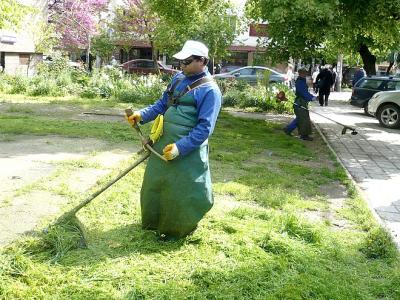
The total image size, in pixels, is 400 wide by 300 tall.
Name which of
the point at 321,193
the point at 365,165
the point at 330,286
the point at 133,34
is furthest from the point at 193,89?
the point at 133,34

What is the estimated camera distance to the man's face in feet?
14.1

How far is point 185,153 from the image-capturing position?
422 centimetres

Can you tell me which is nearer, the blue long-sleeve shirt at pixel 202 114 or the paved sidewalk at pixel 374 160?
the blue long-sleeve shirt at pixel 202 114

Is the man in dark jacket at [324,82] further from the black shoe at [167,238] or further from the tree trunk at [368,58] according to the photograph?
the black shoe at [167,238]

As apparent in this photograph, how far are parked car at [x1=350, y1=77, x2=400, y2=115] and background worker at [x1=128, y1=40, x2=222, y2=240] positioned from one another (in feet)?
48.4

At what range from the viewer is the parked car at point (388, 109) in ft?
48.2

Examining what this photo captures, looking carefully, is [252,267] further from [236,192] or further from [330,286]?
[236,192]

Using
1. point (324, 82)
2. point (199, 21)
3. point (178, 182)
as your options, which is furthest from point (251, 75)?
point (178, 182)

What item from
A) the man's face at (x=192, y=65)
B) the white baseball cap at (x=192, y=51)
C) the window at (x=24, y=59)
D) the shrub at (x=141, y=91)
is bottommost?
the shrub at (x=141, y=91)

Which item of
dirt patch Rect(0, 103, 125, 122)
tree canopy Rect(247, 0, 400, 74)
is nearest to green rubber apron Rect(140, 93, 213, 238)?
tree canopy Rect(247, 0, 400, 74)

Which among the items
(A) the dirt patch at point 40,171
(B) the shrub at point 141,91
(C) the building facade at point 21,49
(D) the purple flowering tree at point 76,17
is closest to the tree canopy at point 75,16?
(D) the purple flowering tree at point 76,17

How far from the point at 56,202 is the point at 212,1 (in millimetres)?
12298

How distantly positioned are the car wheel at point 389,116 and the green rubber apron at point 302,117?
4.56 m

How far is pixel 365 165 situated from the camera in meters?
9.09
